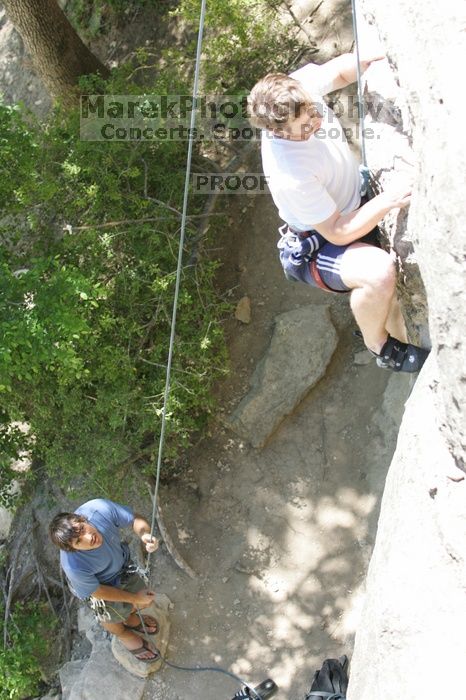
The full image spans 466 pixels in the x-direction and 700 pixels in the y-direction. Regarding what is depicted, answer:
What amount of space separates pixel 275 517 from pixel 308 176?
2992mm

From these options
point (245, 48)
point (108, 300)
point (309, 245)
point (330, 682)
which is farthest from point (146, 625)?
point (245, 48)

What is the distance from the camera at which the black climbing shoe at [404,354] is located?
354 centimetres

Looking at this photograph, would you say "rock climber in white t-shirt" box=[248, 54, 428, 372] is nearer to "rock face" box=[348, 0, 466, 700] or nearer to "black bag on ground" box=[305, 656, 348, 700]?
"rock face" box=[348, 0, 466, 700]

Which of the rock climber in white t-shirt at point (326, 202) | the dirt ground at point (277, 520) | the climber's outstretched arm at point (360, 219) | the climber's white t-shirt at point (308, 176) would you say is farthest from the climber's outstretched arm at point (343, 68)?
the dirt ground at point (277, 520)

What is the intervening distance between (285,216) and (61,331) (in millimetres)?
1856

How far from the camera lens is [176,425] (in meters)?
5.26

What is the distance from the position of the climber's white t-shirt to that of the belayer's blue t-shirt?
213 centimetres

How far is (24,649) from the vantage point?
5.54 metres

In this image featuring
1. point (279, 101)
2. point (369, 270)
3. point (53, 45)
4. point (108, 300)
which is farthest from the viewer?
point (53, 45)

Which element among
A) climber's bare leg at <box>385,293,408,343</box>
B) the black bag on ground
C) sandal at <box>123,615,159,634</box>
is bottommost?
sandal at <box>123,615,159,634</box>

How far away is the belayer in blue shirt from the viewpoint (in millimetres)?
4199

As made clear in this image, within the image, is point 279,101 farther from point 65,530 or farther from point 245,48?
point 245,48

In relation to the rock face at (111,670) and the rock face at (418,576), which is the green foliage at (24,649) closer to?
the rock face at (111,670)

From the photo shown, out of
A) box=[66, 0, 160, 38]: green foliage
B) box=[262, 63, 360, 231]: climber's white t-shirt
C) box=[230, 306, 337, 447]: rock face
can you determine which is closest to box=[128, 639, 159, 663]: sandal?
box=[230, 306, 337, 447]: rock face
